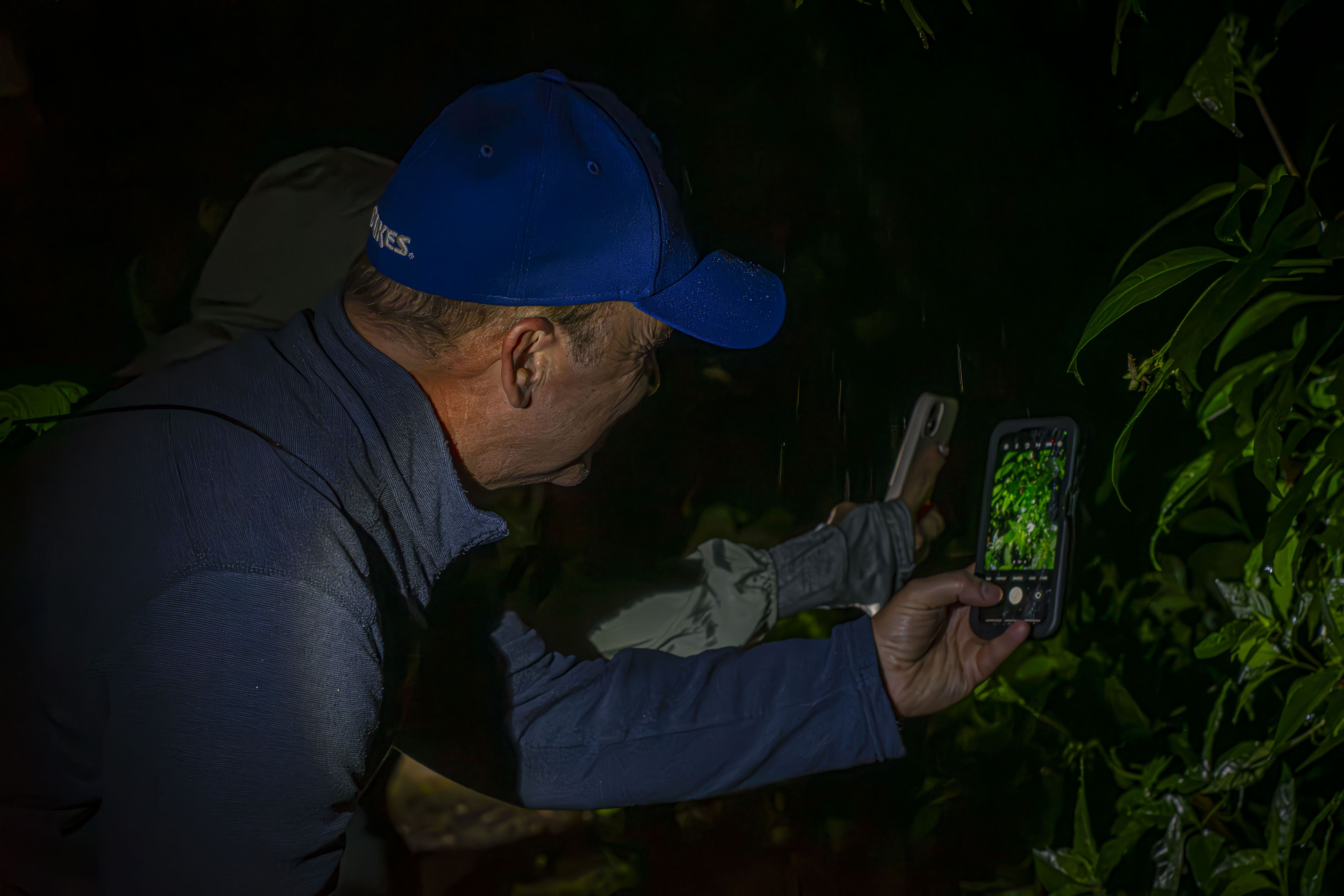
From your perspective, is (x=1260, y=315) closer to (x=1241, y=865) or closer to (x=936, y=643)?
(x=936, y=643)

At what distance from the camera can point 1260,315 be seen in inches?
39.8

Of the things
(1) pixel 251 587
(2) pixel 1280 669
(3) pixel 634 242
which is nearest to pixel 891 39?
(3) pixel 634 242

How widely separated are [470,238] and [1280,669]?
1.01m

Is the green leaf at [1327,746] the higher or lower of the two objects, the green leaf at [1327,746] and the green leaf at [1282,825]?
the higher

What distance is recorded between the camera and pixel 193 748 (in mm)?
576

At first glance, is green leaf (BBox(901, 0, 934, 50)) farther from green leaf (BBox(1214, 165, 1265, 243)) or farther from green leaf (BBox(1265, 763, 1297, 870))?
green leaf (BBox(1265, 763, 1297, 870))

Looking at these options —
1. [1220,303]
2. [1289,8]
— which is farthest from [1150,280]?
[1289,8]

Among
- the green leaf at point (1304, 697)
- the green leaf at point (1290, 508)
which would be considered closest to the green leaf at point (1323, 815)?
the green leaf at point (1304, 697)

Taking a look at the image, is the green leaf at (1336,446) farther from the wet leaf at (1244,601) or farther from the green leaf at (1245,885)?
the green leaf at (1245,885)

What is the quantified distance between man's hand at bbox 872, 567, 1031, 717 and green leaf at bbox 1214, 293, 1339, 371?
0.38 meters

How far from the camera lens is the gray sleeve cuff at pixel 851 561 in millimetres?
843

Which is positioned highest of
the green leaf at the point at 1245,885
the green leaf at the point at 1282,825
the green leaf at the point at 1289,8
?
the green leaf at the point at 1289,8

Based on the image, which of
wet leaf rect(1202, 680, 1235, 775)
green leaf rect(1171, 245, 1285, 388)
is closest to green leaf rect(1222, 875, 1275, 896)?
wet leaf rect(1202, 680, 1235, 775)

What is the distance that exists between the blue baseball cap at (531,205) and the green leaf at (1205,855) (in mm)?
897
